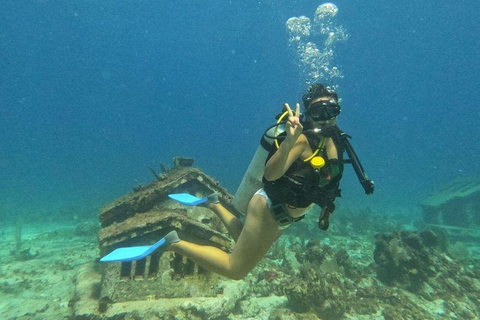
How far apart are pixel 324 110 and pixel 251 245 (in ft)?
7.42

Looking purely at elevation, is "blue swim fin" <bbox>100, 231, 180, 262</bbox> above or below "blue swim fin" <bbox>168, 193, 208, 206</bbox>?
below

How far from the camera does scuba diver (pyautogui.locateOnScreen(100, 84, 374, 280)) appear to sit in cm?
343

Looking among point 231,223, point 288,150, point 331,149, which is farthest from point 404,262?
point 288,150

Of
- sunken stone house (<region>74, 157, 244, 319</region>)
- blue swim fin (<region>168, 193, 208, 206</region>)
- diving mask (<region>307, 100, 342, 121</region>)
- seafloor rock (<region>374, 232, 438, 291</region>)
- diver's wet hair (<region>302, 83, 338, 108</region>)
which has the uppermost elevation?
diver's wet hair (<region>302, 83, 338, 108</region>)

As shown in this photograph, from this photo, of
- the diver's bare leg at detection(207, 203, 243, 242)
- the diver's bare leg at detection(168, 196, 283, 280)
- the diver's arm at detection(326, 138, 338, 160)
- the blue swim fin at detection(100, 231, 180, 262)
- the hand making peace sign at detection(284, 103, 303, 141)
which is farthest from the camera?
the diver's bare leg at detection(207, 203, 243, 242)

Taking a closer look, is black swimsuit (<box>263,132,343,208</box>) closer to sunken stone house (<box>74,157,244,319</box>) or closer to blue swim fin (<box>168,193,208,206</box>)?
blue swim fin (<box>168,193,208,206</box>)

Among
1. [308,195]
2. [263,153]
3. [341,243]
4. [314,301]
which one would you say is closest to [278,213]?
[308,195]

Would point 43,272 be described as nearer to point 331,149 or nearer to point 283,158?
point 283,158

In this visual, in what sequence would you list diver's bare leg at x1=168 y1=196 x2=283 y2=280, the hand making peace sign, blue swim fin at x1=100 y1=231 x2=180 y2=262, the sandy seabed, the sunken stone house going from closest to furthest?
the hand making peace sign → diver's bare leg at x1=168 y1=196 x2=283 y2=280 → blue swim fin at x1=100 y1=231 x2=180 y2=262 → the sunken stone house → the sandy seabed

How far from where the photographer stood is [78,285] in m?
7.44

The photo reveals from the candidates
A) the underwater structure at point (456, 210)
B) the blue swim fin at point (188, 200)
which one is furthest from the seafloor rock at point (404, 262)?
the underwater structure at point (456, 210)

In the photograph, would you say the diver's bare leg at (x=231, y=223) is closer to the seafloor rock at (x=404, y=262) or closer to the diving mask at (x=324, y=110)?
the diving mask at (x=324, y=110)

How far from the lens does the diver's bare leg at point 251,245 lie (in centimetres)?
388

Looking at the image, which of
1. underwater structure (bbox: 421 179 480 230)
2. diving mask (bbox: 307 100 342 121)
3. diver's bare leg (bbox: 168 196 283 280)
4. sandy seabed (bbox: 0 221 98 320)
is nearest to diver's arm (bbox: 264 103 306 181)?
diving mask (bbox: 307 100 342 121)
